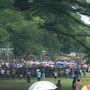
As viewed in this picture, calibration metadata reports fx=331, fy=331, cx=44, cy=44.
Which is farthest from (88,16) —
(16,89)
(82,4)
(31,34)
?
(16,89)

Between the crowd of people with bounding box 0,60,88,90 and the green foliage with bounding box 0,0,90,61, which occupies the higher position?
the green foliage with bounding box 0,0,90,61

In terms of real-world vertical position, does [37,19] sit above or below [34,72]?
above

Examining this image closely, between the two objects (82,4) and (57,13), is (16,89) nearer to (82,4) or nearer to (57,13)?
(57,13)

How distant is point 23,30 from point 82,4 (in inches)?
182

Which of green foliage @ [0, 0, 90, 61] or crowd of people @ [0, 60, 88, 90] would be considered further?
crowd of people @ [0, 60, 88, 90]

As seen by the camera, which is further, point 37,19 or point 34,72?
point 34,72

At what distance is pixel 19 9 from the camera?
2545 cm

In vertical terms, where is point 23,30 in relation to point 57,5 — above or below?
below

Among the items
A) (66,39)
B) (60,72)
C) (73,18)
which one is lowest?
(60,72)

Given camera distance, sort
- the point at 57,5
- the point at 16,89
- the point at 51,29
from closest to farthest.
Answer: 1. the point at 57,5
2. the point at 16,89
3. the point at 51,29

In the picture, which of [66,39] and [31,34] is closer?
[31,34]

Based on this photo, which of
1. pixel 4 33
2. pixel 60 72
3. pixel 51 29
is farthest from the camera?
pixel 60 72

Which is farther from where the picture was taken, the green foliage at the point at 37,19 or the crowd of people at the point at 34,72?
the crowd of people at the point at 34,72

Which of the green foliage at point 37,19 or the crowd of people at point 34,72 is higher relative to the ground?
the green foliage at point 37,19
